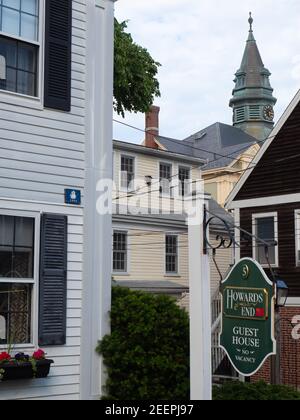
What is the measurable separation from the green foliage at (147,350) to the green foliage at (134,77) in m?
12.0

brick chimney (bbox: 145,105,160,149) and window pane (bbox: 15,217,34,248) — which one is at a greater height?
brick chimney (bbox: 145,105,160,149)

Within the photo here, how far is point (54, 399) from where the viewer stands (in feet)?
25.3

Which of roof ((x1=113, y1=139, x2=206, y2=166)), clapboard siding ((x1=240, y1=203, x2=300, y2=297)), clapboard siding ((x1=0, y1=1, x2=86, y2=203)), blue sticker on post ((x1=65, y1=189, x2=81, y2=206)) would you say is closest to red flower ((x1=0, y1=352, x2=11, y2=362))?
clapboard siding ((x1=0, y1=1, x2=86, y2=203))

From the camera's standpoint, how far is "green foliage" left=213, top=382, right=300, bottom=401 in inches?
349

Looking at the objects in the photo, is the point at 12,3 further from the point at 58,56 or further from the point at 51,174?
the point at 51,174

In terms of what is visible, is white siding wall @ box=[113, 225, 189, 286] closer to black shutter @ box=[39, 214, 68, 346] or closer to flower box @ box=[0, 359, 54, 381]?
black shutter @ box=[39, 214, 68, 346]

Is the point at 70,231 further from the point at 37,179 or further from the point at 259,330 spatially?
the point at 259,330

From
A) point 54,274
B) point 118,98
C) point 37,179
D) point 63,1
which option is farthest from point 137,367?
point 118,98

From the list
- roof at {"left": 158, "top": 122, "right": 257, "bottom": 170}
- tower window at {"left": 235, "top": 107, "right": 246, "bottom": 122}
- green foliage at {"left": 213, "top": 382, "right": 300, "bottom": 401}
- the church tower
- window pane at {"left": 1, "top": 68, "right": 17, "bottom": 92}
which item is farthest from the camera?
tower window at {"left": 235, "top": 107, "right": 246, "bottom": 122}

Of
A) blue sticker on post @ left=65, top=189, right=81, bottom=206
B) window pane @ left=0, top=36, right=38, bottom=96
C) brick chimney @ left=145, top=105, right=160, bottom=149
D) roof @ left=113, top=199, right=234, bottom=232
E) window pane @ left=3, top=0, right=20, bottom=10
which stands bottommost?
blue sticker on post @ left=65, top=189, right=81, bottom=206

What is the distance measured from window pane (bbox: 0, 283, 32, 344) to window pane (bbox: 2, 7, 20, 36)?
10.9 ft

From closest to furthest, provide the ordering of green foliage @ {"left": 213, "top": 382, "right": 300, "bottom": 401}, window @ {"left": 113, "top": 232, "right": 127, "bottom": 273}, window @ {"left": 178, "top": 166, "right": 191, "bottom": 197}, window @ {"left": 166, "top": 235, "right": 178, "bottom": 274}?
green foliage @ {"left": 213, "top": 382, "right": 300, "bottom": 401}, window @ {"left": 113, "top": 232, "right": 127, "bottom": 273}, window @ {"left": 166, "top": 235, "right": 178, "bottom": 274}, window @ {"left": 178, "top": 166, "right": 191, "bottom": 197}

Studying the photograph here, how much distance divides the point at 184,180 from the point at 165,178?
3.67 ft
